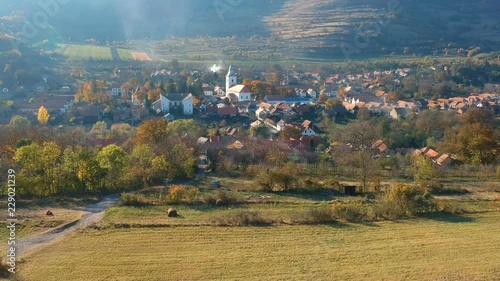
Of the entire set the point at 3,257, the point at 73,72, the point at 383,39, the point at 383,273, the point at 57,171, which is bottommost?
the point at 383,273

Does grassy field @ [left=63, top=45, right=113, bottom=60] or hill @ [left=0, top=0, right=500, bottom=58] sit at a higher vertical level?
hill @ [left=0, top=0, right=500, bottom=58]

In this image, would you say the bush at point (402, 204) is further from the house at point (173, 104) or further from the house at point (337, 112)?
the house at point (173, 104)

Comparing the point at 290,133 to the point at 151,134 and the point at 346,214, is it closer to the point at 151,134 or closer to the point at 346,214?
the point at 151,134

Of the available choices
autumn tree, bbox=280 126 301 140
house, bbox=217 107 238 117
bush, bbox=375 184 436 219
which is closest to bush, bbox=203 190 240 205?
bush, bbox=375 184 436 219

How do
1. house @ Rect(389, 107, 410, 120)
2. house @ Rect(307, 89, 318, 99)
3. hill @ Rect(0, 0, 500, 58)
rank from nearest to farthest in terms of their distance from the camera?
house @ Rect(389, 107, 410, 120) < house @ Rect(307, 89, 318, 99) < hill @ Rect(0, 0, 500, 58)

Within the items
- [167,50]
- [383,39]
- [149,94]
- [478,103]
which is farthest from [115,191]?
[383,39]

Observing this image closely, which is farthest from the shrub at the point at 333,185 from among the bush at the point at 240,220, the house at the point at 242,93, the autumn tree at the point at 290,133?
the house at the point at 242,93

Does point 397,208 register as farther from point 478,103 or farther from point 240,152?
point 478,103

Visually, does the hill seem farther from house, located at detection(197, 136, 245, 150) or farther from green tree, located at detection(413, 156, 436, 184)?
green tree, located at detection(413, 156, 436, 184)

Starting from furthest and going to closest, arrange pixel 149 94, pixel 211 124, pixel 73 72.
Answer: pixel 73 72 < pixel 149 94 < pixel 211 124
